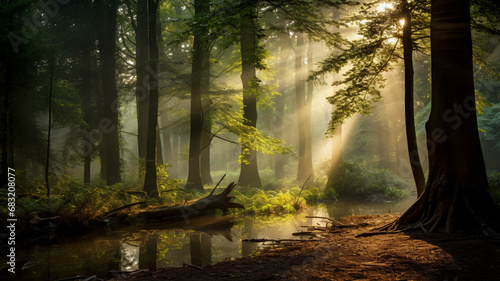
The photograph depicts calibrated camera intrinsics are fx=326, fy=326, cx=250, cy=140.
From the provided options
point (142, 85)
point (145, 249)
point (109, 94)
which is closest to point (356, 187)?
point (142, 85)

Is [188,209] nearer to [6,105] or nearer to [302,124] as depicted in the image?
[6,105]

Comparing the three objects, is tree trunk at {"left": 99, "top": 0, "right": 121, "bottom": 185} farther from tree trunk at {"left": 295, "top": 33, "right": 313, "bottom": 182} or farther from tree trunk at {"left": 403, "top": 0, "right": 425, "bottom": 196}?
tree trunk at {"left": 295, "top": 33, "right": 313, "bottom": 182}

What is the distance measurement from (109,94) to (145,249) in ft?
34.3

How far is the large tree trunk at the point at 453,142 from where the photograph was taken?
604 centimetres

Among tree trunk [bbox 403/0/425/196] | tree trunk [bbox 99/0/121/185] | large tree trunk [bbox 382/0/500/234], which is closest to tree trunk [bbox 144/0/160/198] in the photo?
tree trunk [bbox 99/0/121/185]

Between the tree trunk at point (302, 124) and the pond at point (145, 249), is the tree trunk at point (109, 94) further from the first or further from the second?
the tree trunk at point (302, 124)

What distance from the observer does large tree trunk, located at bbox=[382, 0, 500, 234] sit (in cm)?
604

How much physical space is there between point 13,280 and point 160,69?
14822 mm

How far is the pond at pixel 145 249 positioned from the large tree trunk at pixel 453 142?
3.52 m

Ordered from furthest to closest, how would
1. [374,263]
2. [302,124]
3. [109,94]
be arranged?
[302,124]
[109,94]
[374,263]

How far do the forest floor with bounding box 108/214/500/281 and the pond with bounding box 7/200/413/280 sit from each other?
89 cm

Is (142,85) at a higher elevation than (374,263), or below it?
higher

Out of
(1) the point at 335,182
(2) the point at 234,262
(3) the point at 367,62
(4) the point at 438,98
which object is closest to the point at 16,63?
(2) the point at 234,262

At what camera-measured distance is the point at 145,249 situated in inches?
274
